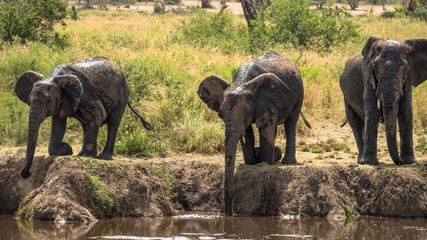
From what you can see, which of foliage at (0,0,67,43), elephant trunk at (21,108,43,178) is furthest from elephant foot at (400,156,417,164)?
foliage at (0,0,67,43)

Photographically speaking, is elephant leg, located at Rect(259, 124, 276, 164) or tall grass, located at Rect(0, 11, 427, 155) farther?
tall grass, located at Rect(0, 11, 427, 155)

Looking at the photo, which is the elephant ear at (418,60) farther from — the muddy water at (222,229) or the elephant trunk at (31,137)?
the elephant trunk at (31,137)

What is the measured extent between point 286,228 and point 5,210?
4.50 m

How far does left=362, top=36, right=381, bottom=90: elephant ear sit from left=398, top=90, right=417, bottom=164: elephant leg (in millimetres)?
556

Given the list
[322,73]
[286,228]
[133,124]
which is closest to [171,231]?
[286,228]

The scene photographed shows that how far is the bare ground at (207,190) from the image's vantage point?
945cm

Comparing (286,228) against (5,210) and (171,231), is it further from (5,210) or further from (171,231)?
(5,210)

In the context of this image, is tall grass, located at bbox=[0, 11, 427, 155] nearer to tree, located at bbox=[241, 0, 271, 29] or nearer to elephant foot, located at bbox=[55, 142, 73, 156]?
elephant foot, located at bbox=[55, 142, 73, 156]

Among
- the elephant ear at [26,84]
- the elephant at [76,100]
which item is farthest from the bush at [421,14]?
the elephant ear at [26,84]

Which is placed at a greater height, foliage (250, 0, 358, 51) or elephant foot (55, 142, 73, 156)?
foliage (250, 0, 358, 51)

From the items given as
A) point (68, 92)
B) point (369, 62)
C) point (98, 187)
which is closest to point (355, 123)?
point (369, 62)

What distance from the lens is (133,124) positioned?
45.6ft

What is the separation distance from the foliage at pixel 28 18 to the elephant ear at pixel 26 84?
8.84 meters

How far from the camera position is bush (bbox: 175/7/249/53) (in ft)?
70.6
